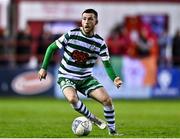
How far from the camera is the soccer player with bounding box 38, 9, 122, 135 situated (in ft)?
45.3

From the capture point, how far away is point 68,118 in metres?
19.8

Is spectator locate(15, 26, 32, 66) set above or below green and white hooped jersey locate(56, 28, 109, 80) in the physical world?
A: below

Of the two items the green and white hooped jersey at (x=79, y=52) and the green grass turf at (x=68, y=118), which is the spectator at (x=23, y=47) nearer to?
the green grass turf at (x=68, y=118)

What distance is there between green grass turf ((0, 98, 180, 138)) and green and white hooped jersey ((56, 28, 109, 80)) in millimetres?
1104

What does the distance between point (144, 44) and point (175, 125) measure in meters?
12.2

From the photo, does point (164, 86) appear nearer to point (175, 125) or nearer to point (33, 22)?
point (33, 22)

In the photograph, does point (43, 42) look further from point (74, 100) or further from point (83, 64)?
point (74, 100)

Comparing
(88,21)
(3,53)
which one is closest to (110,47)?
(3,53)

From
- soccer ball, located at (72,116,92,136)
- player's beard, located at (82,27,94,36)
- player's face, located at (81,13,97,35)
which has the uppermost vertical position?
player's face, located at (81,13,97,35)

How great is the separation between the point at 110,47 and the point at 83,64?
1541 cm

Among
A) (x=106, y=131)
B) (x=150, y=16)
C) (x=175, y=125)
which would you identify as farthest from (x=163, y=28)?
(x=106, y=131)

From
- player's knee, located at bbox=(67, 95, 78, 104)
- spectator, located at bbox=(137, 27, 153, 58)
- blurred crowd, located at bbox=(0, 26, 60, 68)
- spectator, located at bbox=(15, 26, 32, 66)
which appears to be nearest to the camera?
player's knee, located at bbox=(67, 95, 78, 104)

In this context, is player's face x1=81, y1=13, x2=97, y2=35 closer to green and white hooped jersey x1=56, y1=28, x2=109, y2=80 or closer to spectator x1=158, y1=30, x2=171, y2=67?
green and white hooped jersey x1=56, y1=28, x2=109, y2=80

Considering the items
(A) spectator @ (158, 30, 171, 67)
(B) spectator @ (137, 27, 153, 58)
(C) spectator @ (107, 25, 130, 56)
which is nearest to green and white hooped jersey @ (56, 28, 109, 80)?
(B) spectator @ (137, 27, 153, 58)
